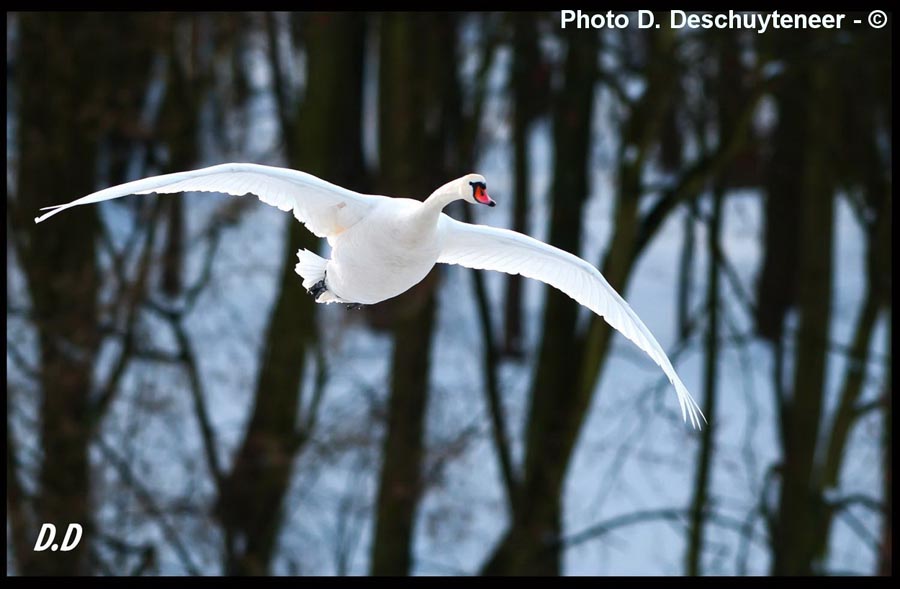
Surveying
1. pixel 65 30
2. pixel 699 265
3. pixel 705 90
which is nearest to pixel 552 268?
pixel 705 90

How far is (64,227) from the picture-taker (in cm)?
1280

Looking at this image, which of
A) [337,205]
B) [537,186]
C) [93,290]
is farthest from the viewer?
[537,186]

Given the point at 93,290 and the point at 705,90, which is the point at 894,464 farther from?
the point at 93,290

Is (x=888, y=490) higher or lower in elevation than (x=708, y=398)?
lower

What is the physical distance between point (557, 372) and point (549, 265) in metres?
6.81

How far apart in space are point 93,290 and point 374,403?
8.39ft

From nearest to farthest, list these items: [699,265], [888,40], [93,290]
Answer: [888,40], [93,290], [699,265]

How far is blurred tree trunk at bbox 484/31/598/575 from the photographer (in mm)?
12195

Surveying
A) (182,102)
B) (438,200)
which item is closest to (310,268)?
(438,200)

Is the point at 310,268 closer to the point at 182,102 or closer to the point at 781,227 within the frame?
the point at 182,102

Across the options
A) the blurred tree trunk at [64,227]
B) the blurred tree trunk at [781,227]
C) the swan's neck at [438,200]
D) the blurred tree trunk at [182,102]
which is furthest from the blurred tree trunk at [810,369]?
the swan's neck at [438,200]

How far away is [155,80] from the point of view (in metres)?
14.4

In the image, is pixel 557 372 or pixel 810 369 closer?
pixel 810 369

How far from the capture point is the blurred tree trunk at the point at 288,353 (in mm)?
12172
